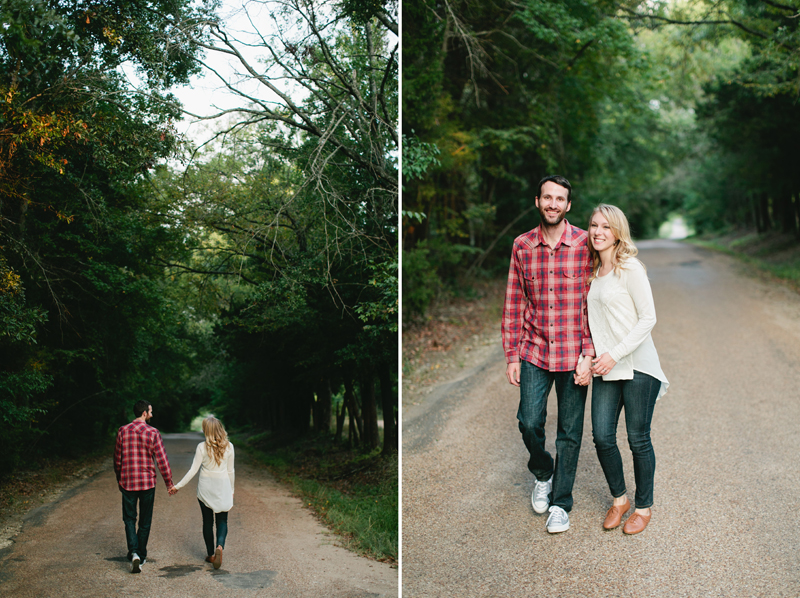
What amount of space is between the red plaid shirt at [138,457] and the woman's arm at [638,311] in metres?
2.25

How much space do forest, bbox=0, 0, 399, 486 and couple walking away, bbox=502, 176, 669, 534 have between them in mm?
719

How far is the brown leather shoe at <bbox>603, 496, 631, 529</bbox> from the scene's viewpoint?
8.95ft

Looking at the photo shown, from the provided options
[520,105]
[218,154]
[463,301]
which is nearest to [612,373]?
[218,154]

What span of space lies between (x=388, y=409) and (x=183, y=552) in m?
1.21

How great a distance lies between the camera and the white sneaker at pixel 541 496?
2.95 metres

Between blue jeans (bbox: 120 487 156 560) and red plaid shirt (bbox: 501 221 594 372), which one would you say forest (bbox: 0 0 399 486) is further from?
red plaid shirt (bbox: 501 221 594 372)

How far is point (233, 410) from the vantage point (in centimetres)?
298

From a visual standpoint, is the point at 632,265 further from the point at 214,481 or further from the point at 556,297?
the point at 214,481

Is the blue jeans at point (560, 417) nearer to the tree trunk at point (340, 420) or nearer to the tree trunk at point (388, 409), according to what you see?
the tree trunk at point (388, 409)

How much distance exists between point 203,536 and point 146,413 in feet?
2.17

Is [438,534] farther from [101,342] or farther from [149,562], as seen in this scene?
[101,342]

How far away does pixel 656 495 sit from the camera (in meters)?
3.04

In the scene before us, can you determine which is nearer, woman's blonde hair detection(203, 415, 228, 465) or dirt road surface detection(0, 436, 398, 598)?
dirt road surface detection(0, 436, 398, 598)

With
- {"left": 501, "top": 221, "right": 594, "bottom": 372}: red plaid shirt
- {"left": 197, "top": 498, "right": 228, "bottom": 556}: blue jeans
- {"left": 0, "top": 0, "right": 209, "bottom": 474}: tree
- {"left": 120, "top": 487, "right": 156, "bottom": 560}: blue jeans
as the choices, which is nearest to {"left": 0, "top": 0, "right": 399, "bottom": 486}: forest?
{"left": 0, "top": 0, "right": 209, "bottom": 474}: tree
